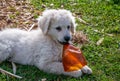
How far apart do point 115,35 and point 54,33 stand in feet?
7.98

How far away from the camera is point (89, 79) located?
618 cm

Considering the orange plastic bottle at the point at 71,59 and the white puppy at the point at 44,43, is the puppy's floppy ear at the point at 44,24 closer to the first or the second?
the white puppy at the point at 44,43

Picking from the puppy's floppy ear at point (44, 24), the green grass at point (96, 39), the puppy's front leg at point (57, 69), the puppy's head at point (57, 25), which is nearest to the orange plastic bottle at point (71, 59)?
the puppy's front leg at point (57, 69)

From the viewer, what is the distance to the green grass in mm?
6258

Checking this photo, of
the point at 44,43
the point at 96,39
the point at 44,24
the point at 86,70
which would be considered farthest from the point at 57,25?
the point at 96,39

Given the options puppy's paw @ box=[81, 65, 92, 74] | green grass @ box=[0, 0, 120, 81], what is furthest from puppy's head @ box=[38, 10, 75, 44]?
green grass @ box=[0, 0, 120, 81]

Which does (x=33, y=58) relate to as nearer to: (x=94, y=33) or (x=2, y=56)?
(x=2, y=56)

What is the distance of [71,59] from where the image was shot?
6371 millimetres

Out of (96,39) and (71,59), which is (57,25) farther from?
(96,39)

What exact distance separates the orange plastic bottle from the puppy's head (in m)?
0.33

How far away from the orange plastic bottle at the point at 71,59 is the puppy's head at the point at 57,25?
1.07 feet

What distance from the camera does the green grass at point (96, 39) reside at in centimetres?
626

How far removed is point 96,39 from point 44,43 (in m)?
1.86

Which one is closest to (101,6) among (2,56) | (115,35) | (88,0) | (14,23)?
(88,0)
